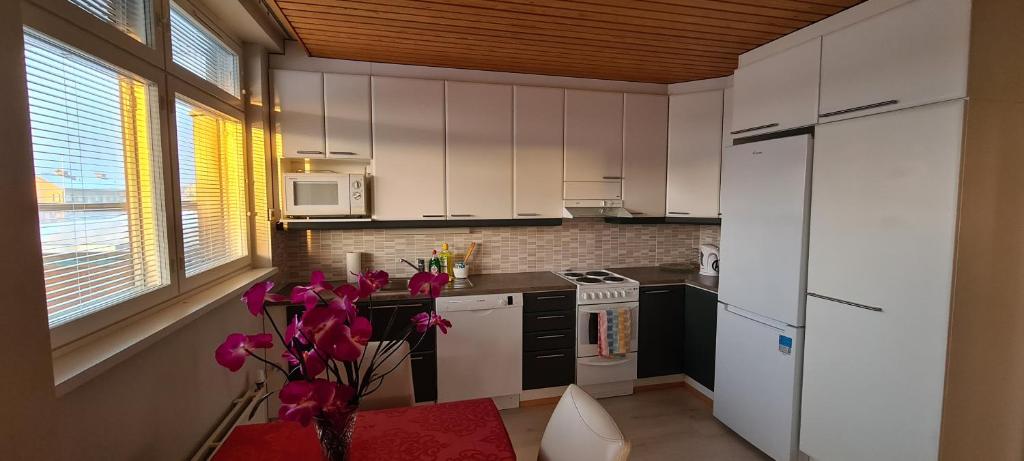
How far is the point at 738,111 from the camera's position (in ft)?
8.46

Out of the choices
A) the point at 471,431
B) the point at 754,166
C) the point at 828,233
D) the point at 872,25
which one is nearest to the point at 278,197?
the point at 471,431

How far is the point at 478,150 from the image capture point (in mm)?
3016

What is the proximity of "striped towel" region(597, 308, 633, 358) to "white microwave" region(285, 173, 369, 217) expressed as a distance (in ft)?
5.96

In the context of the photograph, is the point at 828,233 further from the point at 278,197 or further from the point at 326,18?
the point at 278,197

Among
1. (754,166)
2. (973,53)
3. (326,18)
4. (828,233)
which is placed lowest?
(828,233)

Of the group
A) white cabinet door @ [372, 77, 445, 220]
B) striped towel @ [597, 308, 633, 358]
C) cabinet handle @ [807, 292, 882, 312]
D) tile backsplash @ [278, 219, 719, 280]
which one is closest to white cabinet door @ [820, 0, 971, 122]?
cabinet handle @ [807, 292, 882, 312]

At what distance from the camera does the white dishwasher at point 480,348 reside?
2.79m

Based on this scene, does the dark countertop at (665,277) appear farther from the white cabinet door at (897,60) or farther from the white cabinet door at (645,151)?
the white cabinet door at (897,60)

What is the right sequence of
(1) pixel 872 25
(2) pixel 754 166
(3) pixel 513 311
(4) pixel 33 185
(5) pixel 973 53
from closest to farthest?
(4) pixel 33 185
(5) pixel 973 53
(1) pixel 872 25
(2) pixel 754 166
(3) pixel 513 311

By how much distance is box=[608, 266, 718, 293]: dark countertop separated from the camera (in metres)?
3.07

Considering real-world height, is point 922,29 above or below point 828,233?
above

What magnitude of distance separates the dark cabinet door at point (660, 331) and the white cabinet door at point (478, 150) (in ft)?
4.08

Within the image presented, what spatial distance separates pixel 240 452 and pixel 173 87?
4.42 ft

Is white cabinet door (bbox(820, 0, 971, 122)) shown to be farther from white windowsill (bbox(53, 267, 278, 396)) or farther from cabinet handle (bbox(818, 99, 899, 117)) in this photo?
white windowsill (bbox(53, 267, 278, 396))
